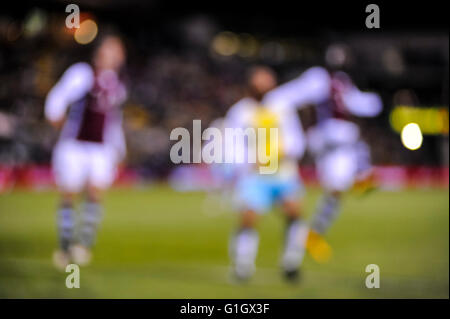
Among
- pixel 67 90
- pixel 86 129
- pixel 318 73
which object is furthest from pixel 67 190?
pixel 318 73

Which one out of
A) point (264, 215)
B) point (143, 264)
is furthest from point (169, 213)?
point (143, 264)

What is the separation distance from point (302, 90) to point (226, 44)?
19063 millimetres

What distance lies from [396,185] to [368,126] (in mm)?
2715

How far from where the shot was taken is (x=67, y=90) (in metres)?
5.29

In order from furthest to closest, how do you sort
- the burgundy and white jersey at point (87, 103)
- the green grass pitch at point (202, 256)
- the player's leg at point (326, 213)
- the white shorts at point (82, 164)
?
the player's leg at point (326, 213) → the white shorts at point (82, 164) → the burgundy and white jersey at point (87, 103) → the green grass pitch at point (202, 256)

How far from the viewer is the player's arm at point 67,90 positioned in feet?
17.1

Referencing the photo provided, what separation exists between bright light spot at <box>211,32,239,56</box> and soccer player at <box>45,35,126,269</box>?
1837 centimetres

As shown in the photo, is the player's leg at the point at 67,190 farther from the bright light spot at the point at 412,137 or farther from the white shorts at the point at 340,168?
the bright light spot at the point at 412,137

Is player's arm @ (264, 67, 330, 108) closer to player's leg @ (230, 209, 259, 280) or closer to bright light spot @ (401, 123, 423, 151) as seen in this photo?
Answer: player's leg @ (230, 209, 259, 280)

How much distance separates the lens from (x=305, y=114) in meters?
20.0

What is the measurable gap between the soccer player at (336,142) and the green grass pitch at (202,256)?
0.44 meters

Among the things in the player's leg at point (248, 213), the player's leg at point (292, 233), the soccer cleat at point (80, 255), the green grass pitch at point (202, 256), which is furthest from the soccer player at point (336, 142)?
the soccer cleat at point (80, 255)

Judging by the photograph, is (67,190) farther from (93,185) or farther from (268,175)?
(268,175)

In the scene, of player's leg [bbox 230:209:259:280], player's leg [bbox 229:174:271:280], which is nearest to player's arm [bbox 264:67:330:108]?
player's leg [bbox 229:174:271:280]
